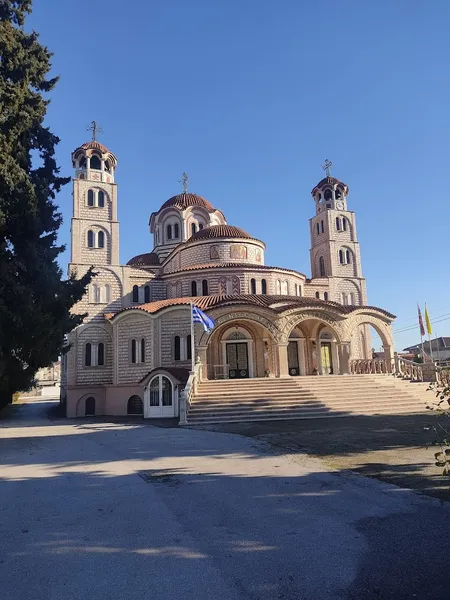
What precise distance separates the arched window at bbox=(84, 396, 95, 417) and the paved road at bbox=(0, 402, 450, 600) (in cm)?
2039

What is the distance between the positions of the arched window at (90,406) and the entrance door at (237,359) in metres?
9.82

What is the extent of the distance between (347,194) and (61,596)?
43.2 meters

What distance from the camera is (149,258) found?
40688 mm

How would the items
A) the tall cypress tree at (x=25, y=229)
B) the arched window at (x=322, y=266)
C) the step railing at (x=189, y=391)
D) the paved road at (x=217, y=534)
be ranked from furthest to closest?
the arched window at (x=322, y=266) < the step railing at (x=189, y=391) < the tall cypress tree at (x=25, y=229) < the paved road at (x=217, y=534)

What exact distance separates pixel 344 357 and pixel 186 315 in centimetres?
998

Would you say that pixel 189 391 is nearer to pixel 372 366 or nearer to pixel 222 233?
pixel 372 366

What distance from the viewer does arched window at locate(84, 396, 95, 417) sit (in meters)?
29.5

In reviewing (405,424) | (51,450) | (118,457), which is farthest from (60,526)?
(405,424)

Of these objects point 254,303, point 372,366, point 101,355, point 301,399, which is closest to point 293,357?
point 372,366

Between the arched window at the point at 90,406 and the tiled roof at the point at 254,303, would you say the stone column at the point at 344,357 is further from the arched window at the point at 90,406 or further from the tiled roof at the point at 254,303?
the arched window at the point at 90,406

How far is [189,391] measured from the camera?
19656 mm

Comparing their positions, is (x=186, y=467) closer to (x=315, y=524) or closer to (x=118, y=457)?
(x=118, y=457)

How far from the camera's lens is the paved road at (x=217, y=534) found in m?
Result: 4.10


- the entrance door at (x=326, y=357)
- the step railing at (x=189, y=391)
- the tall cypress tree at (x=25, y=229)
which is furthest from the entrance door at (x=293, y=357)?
the tall cypress tree at (x=25, y=229)
